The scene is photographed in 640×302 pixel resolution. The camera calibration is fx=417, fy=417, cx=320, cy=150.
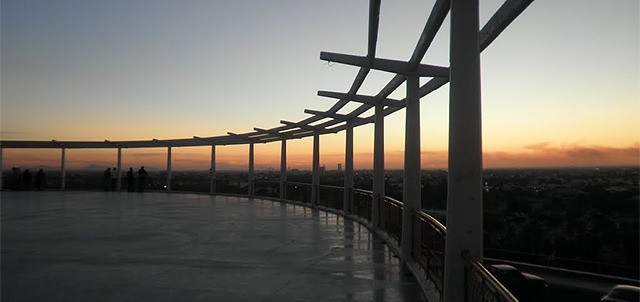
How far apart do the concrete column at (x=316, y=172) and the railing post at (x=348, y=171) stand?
260 cm

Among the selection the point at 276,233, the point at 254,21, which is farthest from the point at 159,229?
the point at 254,21

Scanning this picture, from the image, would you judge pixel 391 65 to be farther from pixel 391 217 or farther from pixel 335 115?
pixel 335 115

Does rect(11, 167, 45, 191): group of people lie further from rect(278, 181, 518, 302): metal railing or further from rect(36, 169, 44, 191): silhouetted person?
rect(278, 181, 518, 302): metal railing

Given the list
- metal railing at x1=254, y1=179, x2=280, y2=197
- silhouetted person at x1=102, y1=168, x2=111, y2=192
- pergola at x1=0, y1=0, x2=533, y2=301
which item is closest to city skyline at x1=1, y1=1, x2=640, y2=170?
pergola at x1=0, y1=0, x2=533, y2=301

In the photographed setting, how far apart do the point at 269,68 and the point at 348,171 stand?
14.3ft

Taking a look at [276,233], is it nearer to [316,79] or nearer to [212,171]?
[316,79]

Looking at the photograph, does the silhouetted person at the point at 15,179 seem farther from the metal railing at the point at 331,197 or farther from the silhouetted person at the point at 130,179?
the metal railing at the point at 331,197

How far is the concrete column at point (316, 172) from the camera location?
1368 centimetres

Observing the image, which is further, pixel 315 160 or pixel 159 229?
pixel 315 160

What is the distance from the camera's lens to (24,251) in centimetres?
627

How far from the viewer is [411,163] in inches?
230

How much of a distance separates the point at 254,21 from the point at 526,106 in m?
6.42

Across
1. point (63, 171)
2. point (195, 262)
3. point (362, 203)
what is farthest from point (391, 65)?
point (63, 171)

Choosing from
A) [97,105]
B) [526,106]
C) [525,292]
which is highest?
[97,105]
